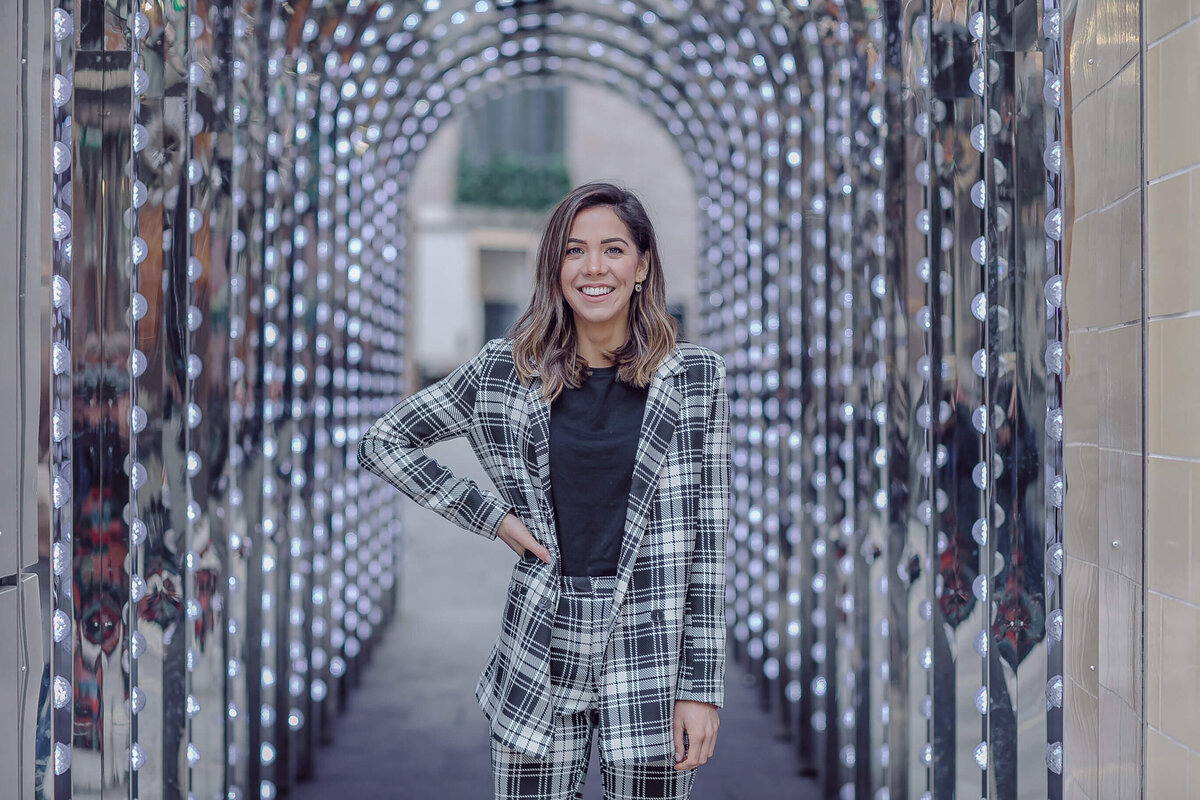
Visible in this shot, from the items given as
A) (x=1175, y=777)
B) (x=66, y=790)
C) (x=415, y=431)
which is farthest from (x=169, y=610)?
(x=1175, y=777)

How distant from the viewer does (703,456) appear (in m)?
2.31

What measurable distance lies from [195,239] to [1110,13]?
8.20 feet

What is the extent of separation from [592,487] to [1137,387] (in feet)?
4.13

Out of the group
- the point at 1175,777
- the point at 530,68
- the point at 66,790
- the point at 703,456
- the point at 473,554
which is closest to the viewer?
the point at 703,456

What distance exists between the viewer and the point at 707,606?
2.27 meters

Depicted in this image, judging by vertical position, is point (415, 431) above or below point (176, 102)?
below

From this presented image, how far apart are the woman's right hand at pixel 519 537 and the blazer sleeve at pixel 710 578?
1.04ft

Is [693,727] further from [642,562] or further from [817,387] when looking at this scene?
[817,387]

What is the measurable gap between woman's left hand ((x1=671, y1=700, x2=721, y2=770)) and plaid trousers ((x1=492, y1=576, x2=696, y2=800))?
52 millimetres

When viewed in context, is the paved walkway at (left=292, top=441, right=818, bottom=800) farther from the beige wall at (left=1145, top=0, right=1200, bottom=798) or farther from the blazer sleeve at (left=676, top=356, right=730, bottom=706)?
the blazer sleeve at (left=676, top=356, right=730, bottom=706)

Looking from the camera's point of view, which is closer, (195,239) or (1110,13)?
(1110,13)

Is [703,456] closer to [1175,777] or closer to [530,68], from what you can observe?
[1175,777]

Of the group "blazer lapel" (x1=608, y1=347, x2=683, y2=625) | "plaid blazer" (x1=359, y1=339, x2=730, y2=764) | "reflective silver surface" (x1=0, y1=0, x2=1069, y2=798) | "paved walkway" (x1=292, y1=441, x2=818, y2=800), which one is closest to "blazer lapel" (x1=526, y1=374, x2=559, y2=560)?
"plaid blazer" (x1=359, y1=339, x2=730, y2=764)

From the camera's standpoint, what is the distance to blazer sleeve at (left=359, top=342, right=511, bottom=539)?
2379 millimetres
